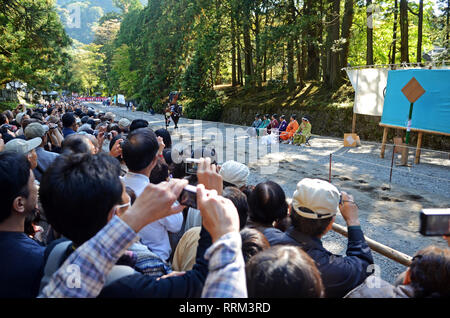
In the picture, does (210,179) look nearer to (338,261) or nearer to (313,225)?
(313,225)

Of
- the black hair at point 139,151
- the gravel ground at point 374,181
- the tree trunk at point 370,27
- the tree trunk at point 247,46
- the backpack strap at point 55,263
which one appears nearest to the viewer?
the backpack strap at point 55,263

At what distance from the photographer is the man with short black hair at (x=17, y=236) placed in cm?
153

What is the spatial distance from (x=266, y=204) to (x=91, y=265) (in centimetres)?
153

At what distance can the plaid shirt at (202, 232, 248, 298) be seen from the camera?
1.07m

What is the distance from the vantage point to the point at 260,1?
837 inches

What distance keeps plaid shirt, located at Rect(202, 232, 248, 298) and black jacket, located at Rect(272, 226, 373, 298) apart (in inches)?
35.9

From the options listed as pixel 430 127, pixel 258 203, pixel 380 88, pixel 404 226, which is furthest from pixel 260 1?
pixel 258 203

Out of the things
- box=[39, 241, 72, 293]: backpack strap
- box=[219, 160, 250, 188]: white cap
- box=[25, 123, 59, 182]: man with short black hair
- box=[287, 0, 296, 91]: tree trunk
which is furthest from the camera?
box=[287, 0, 296, 91]: tree trunk

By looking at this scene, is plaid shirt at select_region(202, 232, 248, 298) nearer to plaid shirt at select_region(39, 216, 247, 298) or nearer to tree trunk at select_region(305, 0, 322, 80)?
plaid shirt at select_region(39, 216, 247, 298)

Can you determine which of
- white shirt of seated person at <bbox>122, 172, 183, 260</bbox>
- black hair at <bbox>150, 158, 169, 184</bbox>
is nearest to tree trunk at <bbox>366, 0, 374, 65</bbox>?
black hair at <bbox>150, 158, 169, 184</bbox>

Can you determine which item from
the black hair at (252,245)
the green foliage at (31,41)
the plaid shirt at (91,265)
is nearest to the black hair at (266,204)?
the black hair at (252,245)

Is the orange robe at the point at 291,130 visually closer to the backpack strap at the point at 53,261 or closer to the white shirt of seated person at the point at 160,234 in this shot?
the white shirt of seated person at the point at 160,234

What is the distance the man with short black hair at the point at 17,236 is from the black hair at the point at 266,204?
1.43 m

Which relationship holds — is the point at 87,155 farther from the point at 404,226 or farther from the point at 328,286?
the point at 404,226
